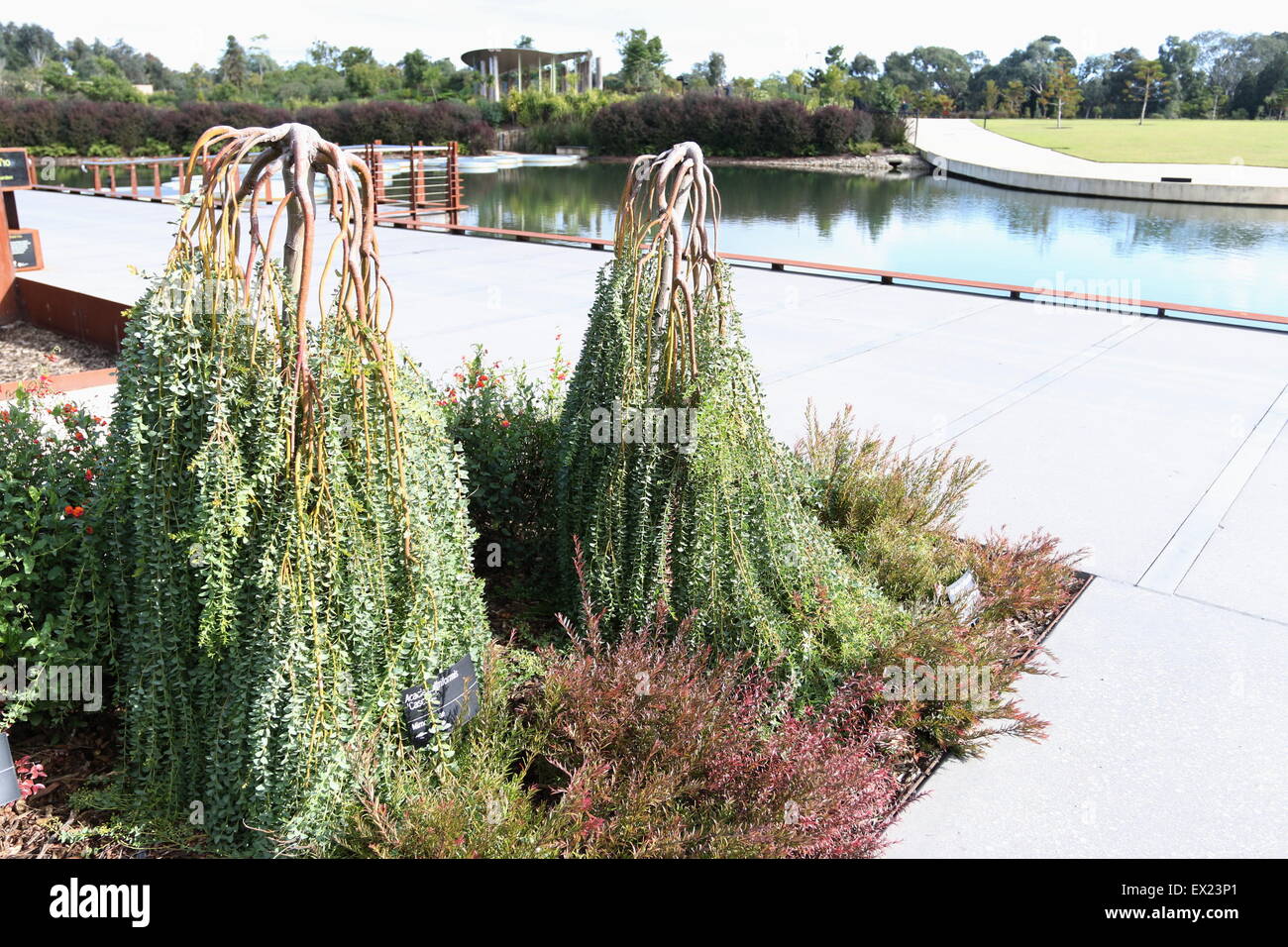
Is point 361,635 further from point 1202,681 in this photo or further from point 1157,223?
point 1157,223

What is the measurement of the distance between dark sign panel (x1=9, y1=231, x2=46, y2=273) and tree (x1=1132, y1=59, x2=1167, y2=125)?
7578 cm

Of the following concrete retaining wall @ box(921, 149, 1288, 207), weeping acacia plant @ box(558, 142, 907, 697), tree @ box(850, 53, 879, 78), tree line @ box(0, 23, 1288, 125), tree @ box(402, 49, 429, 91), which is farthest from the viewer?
tree @ box(850, 53, 879, 78)

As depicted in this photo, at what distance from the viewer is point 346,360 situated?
8.02ft

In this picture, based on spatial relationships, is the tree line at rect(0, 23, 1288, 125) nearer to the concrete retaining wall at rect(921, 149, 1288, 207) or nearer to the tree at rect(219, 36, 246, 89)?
the tree at rect(219, 36, 246, 89)

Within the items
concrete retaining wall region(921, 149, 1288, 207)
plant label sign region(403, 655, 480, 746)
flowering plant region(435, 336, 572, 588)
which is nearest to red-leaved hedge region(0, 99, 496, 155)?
concrete retaining wall region(921, 149, 1288, 207)

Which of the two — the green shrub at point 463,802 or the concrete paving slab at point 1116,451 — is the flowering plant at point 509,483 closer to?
the green shrub at point 463,802

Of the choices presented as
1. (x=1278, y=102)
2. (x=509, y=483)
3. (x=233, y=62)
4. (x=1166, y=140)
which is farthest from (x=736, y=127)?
(x=233, y=62)

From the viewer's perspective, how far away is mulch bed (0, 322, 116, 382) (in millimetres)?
7828

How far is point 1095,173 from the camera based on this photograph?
38.6m

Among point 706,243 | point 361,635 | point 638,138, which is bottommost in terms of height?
point 361,635

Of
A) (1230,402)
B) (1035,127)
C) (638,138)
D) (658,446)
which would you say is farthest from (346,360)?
(1035,127)

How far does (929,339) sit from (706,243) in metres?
6.63

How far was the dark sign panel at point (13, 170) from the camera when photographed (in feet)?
32.6
